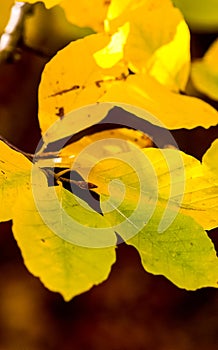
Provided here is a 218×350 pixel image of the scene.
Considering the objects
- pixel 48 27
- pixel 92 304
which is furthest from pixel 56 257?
pixel 92 304

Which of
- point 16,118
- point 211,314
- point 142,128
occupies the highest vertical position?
point 142,128

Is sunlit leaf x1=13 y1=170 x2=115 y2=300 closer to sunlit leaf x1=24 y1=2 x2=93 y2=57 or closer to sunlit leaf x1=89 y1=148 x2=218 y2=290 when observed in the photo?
sunlit leaf x1=89 y1=148 x2=218 y2=290

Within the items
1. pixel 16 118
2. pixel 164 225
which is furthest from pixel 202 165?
pixel 16 118

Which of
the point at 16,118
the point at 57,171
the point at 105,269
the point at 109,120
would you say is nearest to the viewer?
the point at 105,269

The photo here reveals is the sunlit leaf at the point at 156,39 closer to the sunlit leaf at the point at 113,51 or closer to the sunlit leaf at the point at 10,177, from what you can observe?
the sunlit leaf at the point at 113,51

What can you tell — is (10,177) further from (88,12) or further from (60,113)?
(88,12)

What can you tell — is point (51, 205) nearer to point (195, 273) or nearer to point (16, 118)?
point (195, 273)
